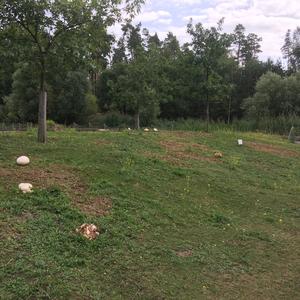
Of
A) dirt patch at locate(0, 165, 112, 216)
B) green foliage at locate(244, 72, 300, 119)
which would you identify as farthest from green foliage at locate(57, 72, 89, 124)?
dirt patch at locate(0, 165, 112, 216)

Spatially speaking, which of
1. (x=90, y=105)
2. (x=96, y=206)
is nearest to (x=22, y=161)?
(x=96, y=206)

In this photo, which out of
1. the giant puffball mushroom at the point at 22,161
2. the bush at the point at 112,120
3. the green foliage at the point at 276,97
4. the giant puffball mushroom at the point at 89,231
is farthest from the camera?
the green foliage at the point at 276,97

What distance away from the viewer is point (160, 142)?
50.3ft

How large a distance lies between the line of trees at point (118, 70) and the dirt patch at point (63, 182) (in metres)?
3.30

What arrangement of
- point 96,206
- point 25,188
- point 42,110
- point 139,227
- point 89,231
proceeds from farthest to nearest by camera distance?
point 42,110, point 96,206, point 25,188, point 139,227, point 89,231

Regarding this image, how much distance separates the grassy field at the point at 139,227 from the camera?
17.8 feet

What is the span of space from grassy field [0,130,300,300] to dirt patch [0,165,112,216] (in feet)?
0.07

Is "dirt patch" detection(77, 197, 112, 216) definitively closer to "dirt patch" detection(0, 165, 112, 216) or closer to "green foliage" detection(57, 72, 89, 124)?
"dirt patch" detection(0, 165, 112, 216)

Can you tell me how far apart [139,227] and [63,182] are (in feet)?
6.68

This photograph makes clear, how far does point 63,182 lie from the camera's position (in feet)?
27.8

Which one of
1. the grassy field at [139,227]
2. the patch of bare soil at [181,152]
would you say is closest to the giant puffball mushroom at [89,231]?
the grassy field at [139,227]

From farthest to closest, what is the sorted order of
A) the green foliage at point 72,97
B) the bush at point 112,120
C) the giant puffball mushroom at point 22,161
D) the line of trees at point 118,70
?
the green foliage at point 72,97
the bush at point 112,120
the line of trees at point 118,70
the giant puffball mushroom at point 22,161

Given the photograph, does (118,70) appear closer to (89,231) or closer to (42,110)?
(42,110)

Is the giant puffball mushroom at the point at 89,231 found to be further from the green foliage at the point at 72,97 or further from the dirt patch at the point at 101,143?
the green foliage at the point at 72,97
